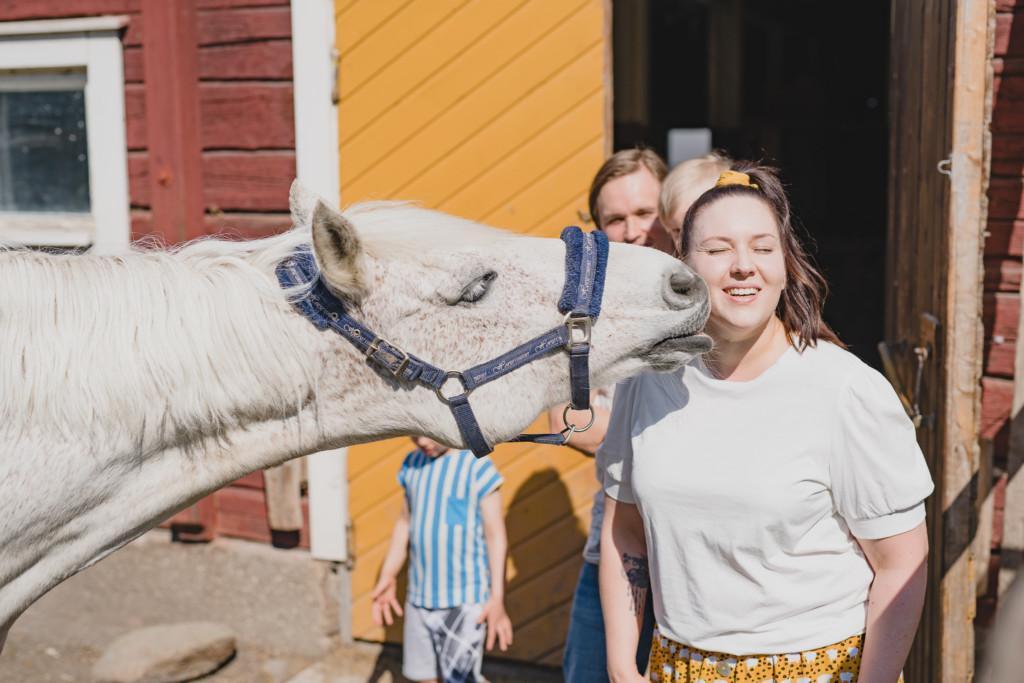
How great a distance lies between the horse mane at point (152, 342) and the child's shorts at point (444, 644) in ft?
5.46

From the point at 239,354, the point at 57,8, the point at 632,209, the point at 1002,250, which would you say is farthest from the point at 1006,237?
the point at 57,8

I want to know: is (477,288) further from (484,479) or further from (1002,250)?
(1002,250)

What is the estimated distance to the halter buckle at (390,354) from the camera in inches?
64.9

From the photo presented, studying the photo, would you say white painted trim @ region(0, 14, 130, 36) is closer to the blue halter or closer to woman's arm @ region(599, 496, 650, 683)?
the blue halter

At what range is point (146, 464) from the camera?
63.5 inches

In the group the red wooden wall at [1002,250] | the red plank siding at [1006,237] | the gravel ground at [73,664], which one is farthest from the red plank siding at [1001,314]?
the gravel ground at [73,664]

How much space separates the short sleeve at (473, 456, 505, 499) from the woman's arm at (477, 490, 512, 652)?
3 cm

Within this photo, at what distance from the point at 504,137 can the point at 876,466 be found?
2.40 m

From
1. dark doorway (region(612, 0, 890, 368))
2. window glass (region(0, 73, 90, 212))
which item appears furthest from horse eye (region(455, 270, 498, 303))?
dark doorway (region(612, 0, 890, 368))

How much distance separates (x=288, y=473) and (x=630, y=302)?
2.66m

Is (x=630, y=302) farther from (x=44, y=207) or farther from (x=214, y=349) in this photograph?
(x=44, y=207)

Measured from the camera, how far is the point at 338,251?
5.15 ft

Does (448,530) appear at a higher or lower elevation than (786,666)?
lower

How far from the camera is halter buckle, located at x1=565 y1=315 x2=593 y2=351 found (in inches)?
66.1
